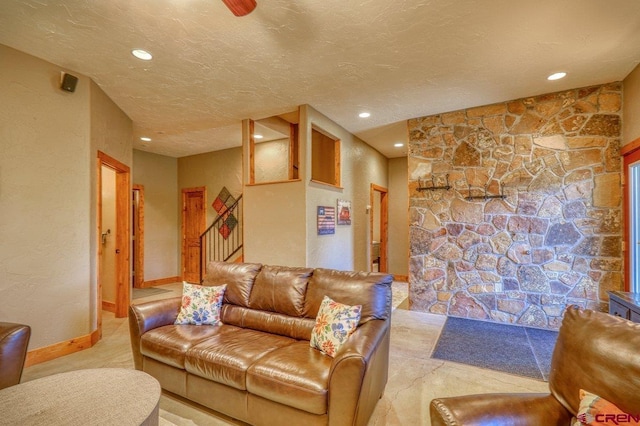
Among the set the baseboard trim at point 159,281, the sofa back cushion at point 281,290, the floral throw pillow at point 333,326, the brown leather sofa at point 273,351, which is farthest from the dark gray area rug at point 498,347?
the baseboard trim at point 159,281

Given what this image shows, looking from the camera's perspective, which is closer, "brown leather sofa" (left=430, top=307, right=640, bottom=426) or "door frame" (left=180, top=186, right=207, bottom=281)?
"brown leather sofa" (left=430, top=307, right=640, bottom=426)

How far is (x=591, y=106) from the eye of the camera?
3.54 m

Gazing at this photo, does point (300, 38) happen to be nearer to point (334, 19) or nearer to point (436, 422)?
point (334, 19)

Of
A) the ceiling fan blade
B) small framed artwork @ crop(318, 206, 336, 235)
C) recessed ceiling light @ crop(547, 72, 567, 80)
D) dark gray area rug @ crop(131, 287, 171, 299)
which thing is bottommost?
dark gray area rug @ crop(131, 287, 171, 299)

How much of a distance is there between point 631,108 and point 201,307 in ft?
15.8

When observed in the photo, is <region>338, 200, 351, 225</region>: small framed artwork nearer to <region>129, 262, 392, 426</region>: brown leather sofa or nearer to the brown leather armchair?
<region>129, 262, 392, 426</region>: brown leather sofa

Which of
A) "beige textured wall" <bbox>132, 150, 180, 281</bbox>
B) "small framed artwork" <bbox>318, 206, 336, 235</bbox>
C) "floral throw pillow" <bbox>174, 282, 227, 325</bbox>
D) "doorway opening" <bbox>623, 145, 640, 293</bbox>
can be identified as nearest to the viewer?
"floral throw pillow" <bbox>174, 282, 227, 325</bbox>

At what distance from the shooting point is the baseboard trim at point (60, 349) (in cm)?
280

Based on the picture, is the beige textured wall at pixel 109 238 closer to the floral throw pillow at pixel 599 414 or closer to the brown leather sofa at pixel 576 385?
the brown leather sofa at pixel 576 385

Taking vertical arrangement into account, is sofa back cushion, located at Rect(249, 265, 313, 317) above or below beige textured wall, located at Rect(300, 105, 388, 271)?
below

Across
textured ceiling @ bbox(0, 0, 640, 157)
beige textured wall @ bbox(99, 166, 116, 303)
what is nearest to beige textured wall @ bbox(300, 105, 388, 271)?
textured ceiling @ bbox(0, 0, 640, 157)

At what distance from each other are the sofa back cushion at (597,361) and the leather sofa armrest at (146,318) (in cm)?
270

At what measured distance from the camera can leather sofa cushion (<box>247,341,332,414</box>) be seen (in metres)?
1.65

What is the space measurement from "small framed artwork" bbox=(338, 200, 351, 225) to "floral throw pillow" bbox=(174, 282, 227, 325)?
2.52 meters
